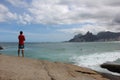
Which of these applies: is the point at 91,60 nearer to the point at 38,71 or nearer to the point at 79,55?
the point at 79,55

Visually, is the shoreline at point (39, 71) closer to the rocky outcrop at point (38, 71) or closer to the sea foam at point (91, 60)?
the rocky outcrop at point (38, 71)

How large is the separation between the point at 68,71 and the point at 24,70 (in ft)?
7.14

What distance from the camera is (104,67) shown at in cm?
2145

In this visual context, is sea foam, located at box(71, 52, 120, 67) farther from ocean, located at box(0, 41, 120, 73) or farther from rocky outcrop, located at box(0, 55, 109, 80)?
rocky outcrop, located at box(0, 55, 109, 80)

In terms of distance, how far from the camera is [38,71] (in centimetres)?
1152

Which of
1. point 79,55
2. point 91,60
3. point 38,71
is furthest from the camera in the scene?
point 79,55

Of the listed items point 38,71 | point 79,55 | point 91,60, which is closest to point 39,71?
point 38,71

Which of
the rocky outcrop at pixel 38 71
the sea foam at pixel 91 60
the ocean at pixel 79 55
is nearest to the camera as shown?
the rocky outcrop at pixel 38 71

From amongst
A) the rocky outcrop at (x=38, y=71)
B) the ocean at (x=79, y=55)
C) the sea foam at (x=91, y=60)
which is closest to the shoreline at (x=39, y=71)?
the rocky outcrop at (x=38, y=71)

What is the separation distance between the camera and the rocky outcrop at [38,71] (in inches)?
419

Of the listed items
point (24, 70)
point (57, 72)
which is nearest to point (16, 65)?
point (24, 70)

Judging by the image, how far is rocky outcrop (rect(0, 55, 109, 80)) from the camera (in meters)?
10.6

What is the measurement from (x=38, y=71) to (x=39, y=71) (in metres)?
0.06

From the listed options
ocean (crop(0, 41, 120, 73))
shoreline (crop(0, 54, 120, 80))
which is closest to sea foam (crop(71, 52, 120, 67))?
ocean (crop(0, 41, 120, 73))
